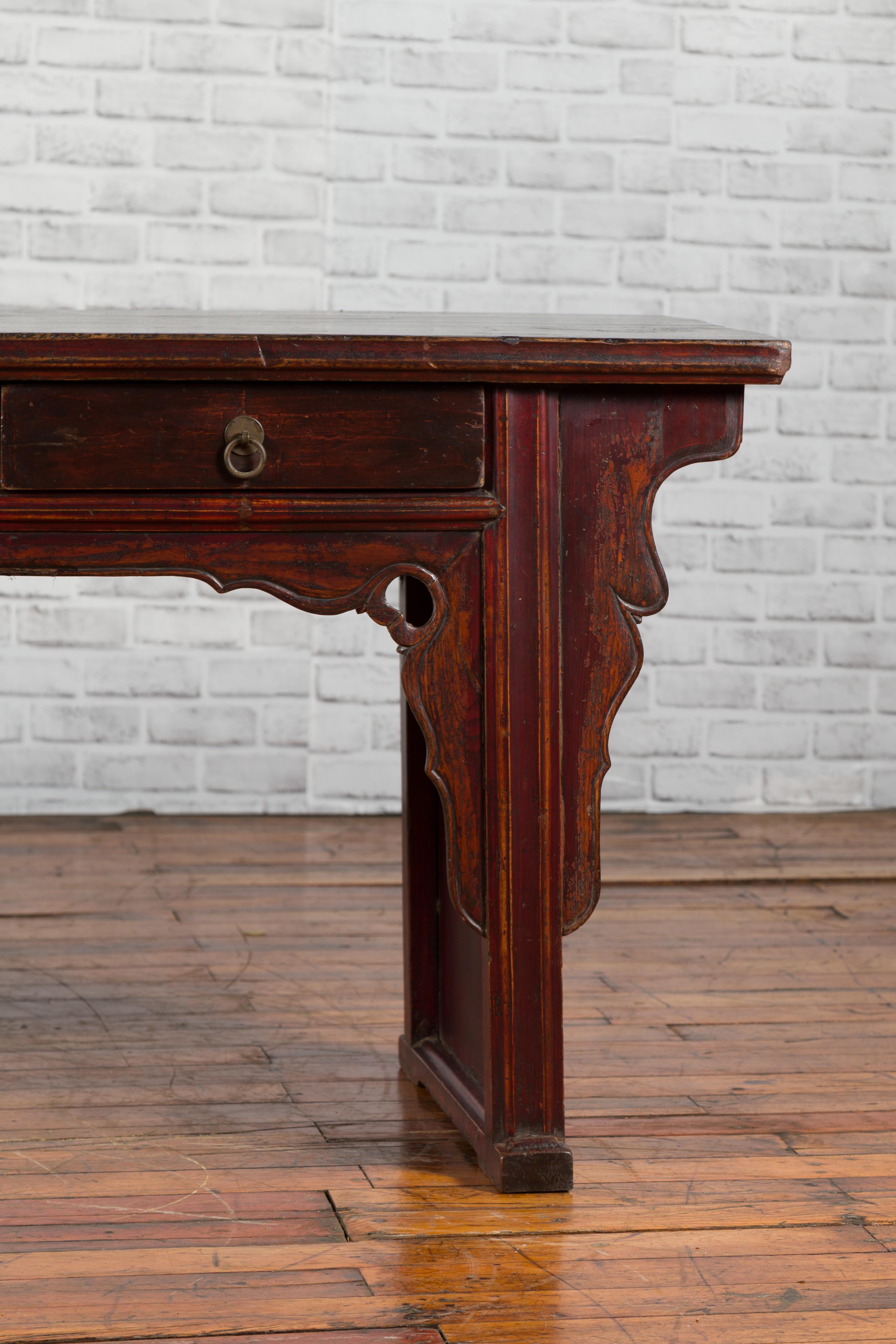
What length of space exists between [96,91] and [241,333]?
2157mm

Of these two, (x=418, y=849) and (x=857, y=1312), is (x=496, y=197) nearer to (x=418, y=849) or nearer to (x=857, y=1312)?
(x=418, y=849)

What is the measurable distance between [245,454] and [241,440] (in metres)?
0.02

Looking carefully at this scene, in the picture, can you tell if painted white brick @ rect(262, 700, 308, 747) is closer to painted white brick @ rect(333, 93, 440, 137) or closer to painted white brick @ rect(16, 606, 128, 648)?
painted white brick @ rect(16, 606, 128, 648)

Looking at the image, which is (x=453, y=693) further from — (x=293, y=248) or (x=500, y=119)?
(x=500, y=119)

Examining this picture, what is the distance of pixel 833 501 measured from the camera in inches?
140

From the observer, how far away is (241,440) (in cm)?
150

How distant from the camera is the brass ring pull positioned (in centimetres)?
150

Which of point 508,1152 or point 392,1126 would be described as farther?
point 392,1126

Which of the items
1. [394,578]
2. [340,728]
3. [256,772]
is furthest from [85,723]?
[394,578]

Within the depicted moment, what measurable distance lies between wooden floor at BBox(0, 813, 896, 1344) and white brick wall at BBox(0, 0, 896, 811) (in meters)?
0.57

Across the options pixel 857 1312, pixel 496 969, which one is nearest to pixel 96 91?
pixel 496 969

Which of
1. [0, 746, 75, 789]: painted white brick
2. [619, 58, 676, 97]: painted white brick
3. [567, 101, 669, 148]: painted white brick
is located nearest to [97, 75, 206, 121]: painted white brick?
[567, 101, 669, 148]: painted white brick

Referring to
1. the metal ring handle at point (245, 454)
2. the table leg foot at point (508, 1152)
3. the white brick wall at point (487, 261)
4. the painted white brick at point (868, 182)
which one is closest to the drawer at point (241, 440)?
the metal ring handle at point (245, 454)

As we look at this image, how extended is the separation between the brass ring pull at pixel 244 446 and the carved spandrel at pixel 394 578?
0.21 ft
